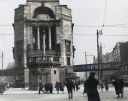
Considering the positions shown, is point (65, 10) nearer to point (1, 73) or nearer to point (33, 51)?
point (33, 51)

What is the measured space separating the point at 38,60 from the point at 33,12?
36157mm

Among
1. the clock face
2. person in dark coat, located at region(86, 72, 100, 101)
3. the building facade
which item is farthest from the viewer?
the clock face

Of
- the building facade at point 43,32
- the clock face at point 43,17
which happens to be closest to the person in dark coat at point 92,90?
the building facade at point 43,32

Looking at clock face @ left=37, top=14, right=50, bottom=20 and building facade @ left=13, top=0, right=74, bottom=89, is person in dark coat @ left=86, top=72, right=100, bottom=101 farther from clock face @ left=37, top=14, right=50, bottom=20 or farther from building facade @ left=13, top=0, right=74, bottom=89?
clock face @ left=37, top=14, right=50, bottom=20

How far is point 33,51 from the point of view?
95.2 meters

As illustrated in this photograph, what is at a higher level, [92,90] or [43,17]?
[43,17]

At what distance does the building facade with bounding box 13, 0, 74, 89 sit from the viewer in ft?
314

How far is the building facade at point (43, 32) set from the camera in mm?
95625

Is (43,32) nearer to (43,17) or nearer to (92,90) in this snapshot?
(43,17)

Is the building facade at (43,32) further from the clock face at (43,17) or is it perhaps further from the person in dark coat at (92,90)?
the person in dark coat at (92,90)

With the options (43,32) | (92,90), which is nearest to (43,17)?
(43,32)

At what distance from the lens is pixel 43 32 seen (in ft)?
315

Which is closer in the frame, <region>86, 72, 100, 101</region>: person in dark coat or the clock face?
<region>86, 72, 100, 101</region>: person in dark coat

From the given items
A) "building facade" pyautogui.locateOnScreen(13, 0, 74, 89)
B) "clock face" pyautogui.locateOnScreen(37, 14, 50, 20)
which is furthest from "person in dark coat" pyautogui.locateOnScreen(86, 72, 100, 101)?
"clock face" pyautogui.locateOnScreen(37, 14, 50, 20)
